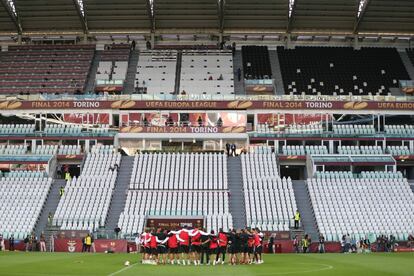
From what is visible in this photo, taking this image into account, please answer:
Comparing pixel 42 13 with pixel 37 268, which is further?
pixel 42 13

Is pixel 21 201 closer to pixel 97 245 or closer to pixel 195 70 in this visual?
pixel 97 245

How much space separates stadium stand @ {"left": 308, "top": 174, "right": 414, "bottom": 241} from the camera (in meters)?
56.7

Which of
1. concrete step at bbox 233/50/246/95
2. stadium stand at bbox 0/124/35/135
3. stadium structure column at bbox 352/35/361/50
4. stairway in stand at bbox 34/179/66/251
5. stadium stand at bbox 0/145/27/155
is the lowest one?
stairway in stand at bbox 34/179/66/251

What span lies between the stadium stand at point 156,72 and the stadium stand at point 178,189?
13.1 metres

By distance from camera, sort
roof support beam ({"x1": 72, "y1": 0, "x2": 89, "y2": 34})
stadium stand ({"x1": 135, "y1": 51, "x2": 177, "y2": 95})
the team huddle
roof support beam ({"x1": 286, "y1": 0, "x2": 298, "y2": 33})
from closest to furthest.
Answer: the team huddle < stadium stand ({"x1": 135, "y1": 51, "x2": 177, "y2": 95}) < roof support beam ({"x1": 286, "y1": 0, "x2": 298, "y2": 33}) < roof support beam ({"x1": 72, "y1": 0, "x2": 89, "y2": 34})

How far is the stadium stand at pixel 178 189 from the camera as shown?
→ 58.4 metres

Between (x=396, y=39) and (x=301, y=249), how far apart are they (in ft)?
148

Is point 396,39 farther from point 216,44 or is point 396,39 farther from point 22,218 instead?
point 22,218

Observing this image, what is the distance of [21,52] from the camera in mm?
89188

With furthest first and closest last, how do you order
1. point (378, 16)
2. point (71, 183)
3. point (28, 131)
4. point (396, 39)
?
point (396, 39), point (378, 16), point (28, 131), point (71, 183)

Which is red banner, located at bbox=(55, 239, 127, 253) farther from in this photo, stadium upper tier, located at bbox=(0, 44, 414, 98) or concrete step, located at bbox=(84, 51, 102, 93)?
concrete step, located at bbox=(84, 51, 102, 93)

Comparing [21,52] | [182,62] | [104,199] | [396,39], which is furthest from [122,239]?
[396,39]

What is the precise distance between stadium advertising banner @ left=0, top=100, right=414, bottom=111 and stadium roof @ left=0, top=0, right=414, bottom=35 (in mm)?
14468

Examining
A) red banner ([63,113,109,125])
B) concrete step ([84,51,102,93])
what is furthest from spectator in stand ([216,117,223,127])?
concrete step ([84,51,102,93])
